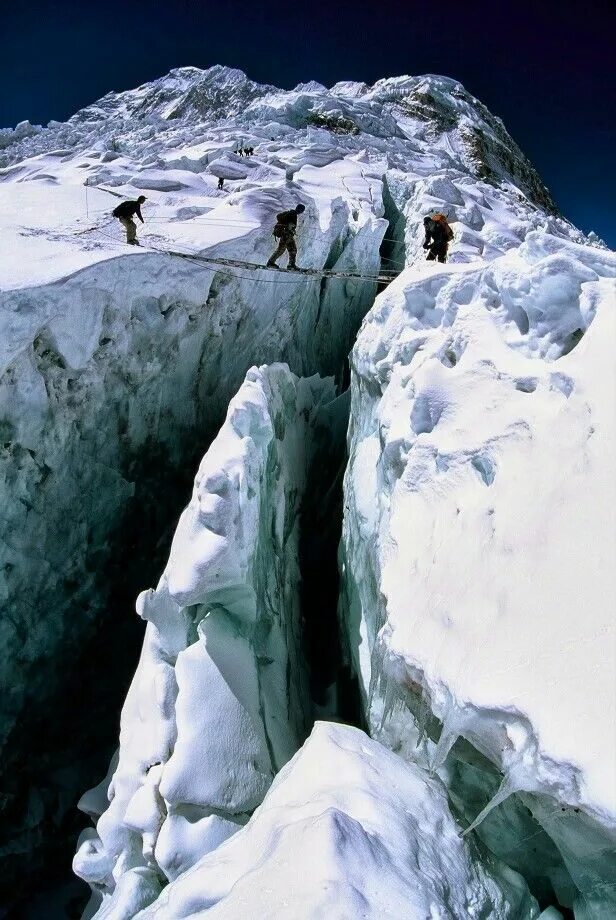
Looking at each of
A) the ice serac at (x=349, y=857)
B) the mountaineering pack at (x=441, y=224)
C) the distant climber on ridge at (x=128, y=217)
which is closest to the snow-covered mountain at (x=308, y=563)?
the ice serac at (x=349, y=857)

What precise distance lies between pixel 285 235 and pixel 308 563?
3936 mm

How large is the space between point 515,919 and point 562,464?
1697 millimetres

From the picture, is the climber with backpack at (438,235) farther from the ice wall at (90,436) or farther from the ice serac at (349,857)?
the ice serac at (349,857)

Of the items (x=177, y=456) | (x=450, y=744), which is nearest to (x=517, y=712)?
(x=450, y=744)

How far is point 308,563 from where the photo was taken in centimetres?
591

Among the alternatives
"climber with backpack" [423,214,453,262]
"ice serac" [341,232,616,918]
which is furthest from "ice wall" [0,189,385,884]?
"ice serac" [341,232,616,918]

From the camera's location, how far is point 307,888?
1.68 metres

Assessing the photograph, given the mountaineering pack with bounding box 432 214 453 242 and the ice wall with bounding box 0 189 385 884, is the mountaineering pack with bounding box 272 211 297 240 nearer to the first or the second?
the ice wall with bounding box 0 189 385 884

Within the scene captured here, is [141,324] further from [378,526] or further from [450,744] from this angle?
[450,744]

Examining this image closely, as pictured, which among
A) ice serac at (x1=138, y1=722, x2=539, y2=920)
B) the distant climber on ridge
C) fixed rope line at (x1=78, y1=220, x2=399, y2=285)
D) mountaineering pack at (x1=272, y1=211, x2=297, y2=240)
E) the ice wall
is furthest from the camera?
mountaineering pack at (x1=272, y1=211, x2=297, y2=240)

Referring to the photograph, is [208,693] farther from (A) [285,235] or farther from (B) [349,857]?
(A) [285,235]

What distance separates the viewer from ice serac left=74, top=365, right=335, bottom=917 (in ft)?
9.45

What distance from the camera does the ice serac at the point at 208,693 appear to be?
288 cm

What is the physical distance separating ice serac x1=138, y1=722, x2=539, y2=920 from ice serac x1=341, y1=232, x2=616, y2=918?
0.19m
